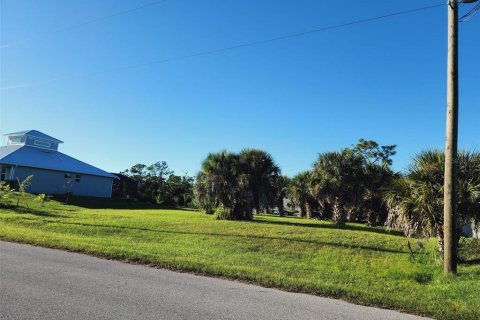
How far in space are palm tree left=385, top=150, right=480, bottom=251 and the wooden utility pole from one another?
1558 millimetres

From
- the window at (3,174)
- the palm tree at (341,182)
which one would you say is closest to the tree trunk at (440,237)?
the palm tree at (341,182)

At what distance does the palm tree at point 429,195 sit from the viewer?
11227 mm

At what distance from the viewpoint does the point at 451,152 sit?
31.4 ft

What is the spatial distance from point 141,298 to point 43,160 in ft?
136

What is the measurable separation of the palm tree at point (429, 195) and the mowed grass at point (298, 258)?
41.6 inches

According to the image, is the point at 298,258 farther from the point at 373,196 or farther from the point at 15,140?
the point at 15,140

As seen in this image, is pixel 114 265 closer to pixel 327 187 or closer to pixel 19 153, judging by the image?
pixel 327 187

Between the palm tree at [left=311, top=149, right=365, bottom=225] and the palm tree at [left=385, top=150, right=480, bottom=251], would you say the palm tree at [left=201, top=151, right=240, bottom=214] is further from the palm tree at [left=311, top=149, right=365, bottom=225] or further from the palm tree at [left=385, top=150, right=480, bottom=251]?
the palm tree at [left=385, top=150, right=480, bottom=251]

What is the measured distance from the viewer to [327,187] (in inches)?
1067

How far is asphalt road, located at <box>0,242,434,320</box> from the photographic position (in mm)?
5555

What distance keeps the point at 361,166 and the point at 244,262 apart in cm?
1844

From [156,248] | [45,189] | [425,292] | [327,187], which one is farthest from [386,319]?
[45,189]

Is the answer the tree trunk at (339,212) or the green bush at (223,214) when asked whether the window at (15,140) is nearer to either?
the green bush at (223,214)

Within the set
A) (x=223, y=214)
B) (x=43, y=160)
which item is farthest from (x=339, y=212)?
(x=43, y=160)
